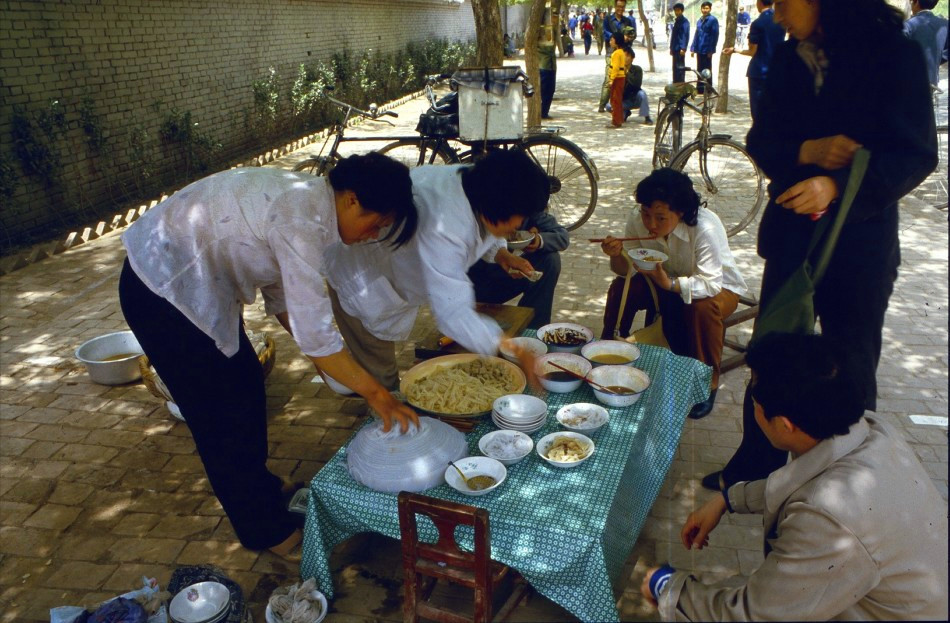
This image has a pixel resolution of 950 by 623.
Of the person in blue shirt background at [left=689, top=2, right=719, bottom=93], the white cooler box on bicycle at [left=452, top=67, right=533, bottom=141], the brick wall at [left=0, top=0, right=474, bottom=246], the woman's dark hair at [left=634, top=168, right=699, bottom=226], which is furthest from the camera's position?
the person in blue shirt background at [left=689, top=2, right=719, bottom=93]

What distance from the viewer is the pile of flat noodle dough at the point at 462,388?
2.78 meters

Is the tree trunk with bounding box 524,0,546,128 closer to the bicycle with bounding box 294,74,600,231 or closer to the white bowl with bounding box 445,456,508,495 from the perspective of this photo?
the bicycle with bounding box 294,74,600,231

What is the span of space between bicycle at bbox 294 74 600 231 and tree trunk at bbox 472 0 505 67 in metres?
0.82

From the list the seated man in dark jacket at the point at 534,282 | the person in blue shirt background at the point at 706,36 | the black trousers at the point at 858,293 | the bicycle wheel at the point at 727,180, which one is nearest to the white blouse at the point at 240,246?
the black trousers at the point at 858,293

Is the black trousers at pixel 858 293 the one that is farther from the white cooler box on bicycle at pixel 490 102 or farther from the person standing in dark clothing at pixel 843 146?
the white cooler box on bicycle at pixel 490 102

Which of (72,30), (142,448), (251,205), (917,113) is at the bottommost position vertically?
(142,448)

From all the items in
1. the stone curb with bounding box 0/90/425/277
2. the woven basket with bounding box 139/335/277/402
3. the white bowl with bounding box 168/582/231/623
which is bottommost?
the white bowl with bounding box 168/582/231/623

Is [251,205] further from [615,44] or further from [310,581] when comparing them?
[615,44]

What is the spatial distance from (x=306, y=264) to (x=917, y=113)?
2.10 metres

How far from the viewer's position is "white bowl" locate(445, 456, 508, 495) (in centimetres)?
234

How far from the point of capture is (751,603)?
184 cm

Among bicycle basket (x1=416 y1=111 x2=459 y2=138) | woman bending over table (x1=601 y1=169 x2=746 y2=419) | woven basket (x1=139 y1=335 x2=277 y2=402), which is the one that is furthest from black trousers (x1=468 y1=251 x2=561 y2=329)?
bicycle basket (x1=416 y1=111 x2=459 y2=138)

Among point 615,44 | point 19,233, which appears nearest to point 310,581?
point 19,233

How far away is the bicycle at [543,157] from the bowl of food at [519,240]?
2058 millimetres
